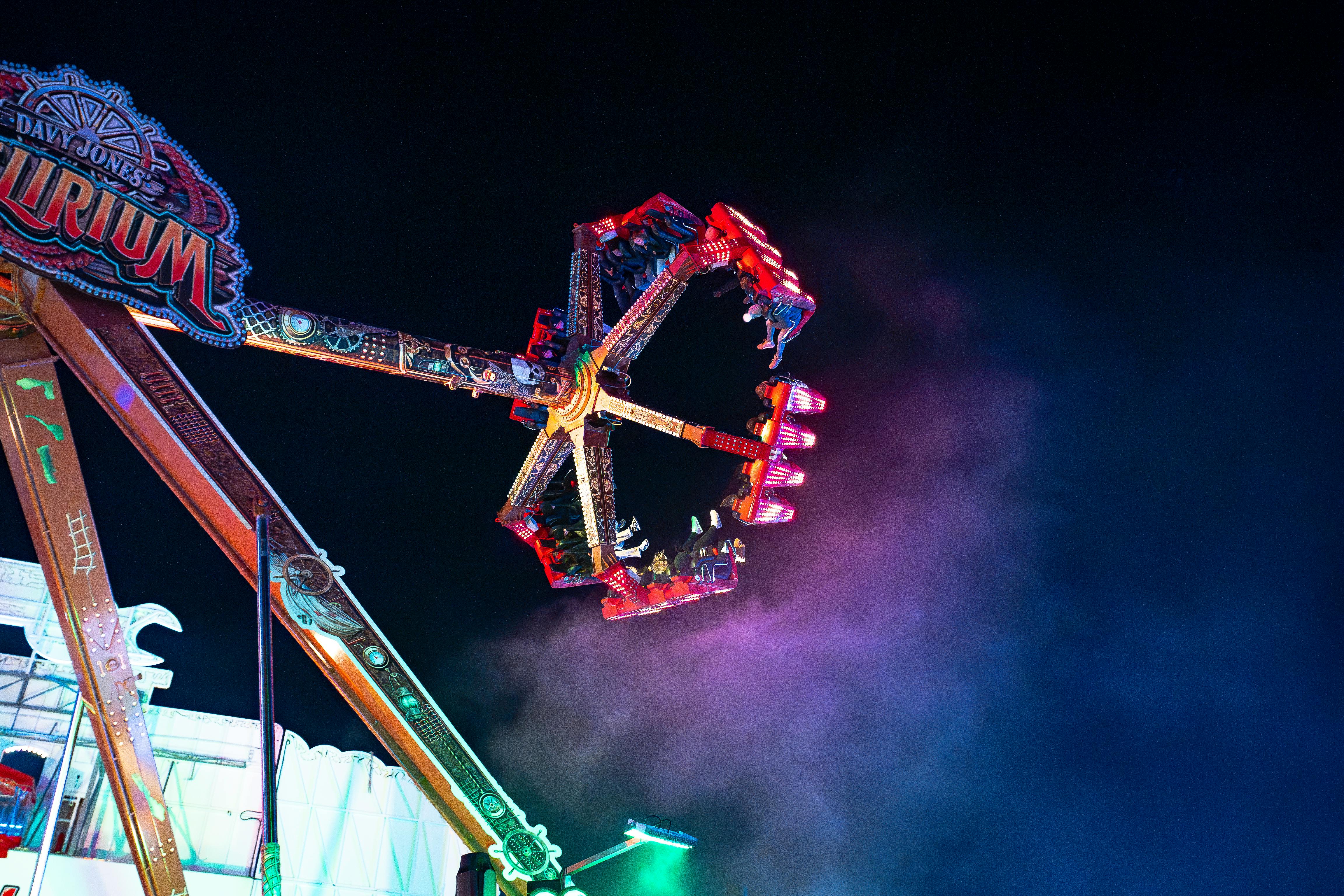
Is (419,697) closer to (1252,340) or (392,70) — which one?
(392,70)

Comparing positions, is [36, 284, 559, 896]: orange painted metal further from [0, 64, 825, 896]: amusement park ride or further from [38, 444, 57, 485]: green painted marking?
[38, 444, 57, 485]: green painted marking

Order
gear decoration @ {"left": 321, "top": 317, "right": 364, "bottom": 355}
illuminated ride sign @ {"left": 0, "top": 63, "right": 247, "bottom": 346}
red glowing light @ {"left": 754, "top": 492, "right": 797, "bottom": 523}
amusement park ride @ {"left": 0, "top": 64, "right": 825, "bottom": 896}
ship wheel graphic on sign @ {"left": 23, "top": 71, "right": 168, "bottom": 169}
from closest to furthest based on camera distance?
illuminated ride sign @ {"left": 0, "top": 63, "right": 247, "bottom": 346}
ship wheel graphic on sign @ {"left": 23, "top": 71, "right": 168, "bottom": 169}
amusement park ride @ {"left": 0, "top": 64, "right": 825, "bottom": 896}
gear decoration @ {"left": 321, "top": 317, "right": 364, "bottom": 355}
red glowing light @ {"left": 754, "top": 492, "right": 797, "bottom": 523}

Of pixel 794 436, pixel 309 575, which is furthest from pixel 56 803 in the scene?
pixel 794 436

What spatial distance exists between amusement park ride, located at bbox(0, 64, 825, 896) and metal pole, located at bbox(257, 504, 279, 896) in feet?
0.48

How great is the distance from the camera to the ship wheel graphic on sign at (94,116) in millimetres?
5176

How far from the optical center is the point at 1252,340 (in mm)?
9148

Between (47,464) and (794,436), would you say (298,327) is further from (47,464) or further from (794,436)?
(794,436)

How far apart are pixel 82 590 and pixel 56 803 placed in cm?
396

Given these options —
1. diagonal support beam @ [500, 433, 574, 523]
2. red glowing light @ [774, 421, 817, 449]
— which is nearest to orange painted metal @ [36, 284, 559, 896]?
diagonal support beam @ [500, 433, 574, 523]

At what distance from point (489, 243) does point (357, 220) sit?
1.45 metres

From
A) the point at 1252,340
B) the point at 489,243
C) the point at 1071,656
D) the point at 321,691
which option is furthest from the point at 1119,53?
the point at 321,691

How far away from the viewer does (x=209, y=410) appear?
6.50 meters

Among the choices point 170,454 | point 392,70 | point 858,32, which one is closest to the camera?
point 170,454

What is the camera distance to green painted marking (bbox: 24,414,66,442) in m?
5.79
